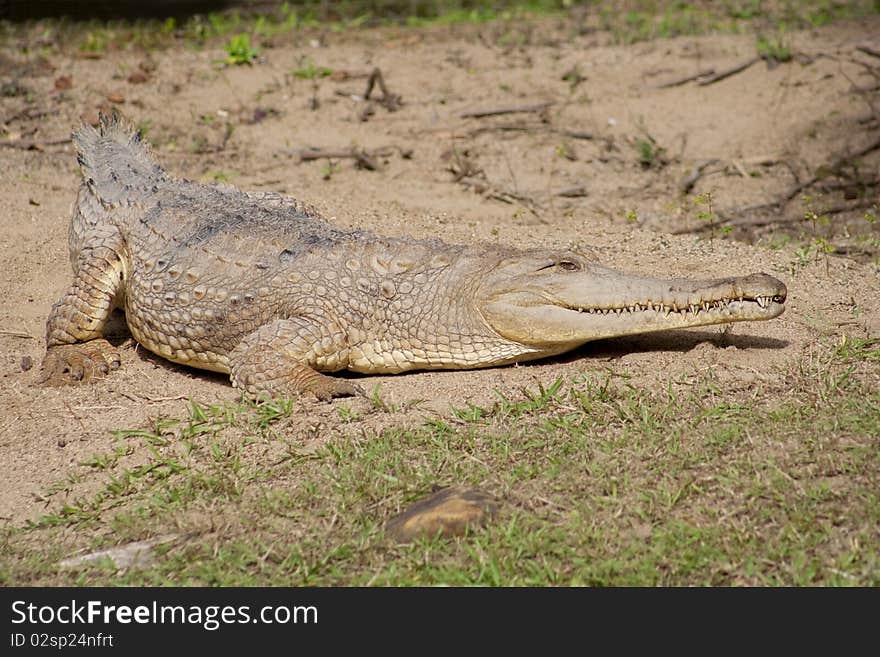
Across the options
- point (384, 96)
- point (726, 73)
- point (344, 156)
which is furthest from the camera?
point (726, 73)

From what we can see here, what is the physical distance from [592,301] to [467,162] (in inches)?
156

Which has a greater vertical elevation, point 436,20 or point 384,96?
point 436,20

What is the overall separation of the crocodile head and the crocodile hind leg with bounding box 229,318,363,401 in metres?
0.86

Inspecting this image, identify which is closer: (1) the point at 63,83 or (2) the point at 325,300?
(2) the point at 325,300

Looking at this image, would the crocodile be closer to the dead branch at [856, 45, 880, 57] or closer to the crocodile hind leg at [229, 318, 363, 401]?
the crocodile hind leg at [229, 318, 363, 401]

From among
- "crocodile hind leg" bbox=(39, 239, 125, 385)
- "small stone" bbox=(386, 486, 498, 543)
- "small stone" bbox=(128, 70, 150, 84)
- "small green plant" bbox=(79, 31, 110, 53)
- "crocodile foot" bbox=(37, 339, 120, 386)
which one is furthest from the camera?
"small green plant" bbox=(79, 31, 110, 53)

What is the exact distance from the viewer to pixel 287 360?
16.7 feet

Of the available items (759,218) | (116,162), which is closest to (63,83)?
(116,162)

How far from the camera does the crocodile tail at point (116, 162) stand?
250 inches

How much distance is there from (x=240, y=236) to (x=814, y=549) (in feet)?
11.5

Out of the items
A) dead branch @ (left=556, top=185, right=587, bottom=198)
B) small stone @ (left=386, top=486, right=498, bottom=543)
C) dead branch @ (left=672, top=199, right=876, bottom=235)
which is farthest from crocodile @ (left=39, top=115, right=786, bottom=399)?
dead branch @ (left=556, top=185, right=587, bottom=198)

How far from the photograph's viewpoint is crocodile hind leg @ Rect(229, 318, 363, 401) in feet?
16.4

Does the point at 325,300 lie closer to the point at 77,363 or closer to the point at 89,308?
the point at 77,363

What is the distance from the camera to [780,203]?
8.05 meters
